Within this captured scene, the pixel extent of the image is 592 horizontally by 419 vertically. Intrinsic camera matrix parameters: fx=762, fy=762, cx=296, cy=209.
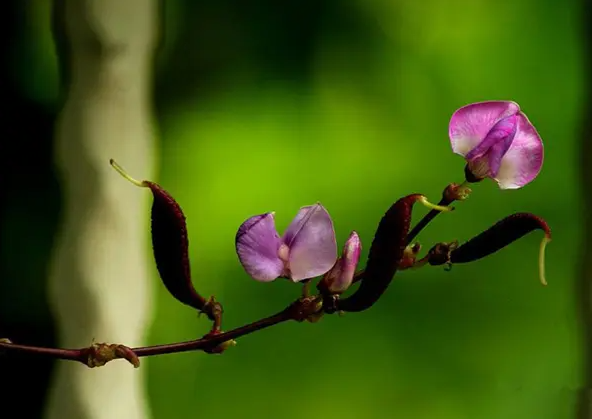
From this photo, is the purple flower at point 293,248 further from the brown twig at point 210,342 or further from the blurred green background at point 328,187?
the blurred green background at point 328,187

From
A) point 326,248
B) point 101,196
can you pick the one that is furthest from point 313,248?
point 101,196

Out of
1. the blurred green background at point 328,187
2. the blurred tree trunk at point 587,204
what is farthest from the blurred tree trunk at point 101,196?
the blurred tree trunk at point 587,204

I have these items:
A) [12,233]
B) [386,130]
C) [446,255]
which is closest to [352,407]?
[386,130]

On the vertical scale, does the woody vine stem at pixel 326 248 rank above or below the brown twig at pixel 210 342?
above

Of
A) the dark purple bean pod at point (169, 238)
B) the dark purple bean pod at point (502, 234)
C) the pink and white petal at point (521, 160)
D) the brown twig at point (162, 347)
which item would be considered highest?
the pink and white petal at point (521, 160)

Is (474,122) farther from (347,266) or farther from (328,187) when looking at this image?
(328,187)

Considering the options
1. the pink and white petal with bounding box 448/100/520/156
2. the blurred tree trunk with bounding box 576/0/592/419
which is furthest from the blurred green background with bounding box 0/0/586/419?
the pink and white petal with bounding box 448/100/520/156

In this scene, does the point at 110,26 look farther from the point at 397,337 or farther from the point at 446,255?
the point at 446,255
